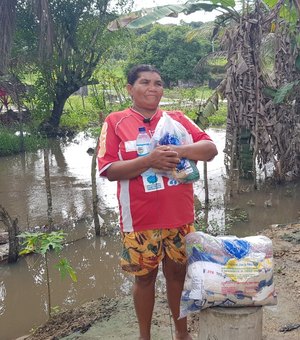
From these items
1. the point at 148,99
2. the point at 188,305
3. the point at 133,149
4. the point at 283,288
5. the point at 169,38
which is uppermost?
the point at 169,38

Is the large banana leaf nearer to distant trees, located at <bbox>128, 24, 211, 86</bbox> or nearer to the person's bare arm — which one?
the person's bare arm

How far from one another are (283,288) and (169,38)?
22928 mm

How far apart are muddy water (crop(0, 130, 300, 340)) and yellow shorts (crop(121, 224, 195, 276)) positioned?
2305mm

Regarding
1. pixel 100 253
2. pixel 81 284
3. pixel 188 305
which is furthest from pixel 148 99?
pixel 100 253

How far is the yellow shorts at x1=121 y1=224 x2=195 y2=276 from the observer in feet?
8.07

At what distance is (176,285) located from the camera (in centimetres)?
264

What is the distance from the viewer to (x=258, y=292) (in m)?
2.39

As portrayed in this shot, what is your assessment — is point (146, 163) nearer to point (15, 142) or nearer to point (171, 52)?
point (15, 142)

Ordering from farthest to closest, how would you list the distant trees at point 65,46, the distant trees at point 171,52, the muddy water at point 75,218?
the distant trees at point 171,52, the distant trees at point 65,46, the muddy water at point 75,218

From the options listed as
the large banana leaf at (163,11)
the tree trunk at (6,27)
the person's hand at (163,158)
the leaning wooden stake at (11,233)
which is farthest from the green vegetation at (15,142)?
the person's hand at (163,158)

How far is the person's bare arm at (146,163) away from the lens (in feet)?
7.55

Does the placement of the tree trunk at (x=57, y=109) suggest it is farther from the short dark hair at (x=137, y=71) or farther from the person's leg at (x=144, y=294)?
the person's leg at (x=144, y=294)

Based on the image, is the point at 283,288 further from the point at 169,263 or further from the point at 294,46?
the point at 294,46

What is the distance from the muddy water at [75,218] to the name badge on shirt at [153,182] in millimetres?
2605
